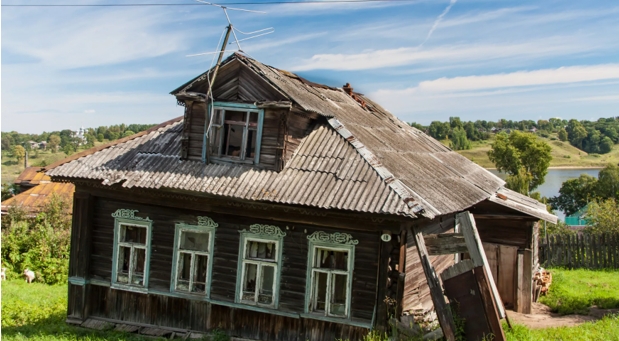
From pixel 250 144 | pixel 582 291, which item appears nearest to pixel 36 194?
pixel 250 144

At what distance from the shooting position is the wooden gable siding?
925 cm

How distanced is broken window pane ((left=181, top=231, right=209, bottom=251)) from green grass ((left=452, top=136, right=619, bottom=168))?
86990mm

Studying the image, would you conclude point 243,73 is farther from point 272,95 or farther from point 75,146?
point 75,146

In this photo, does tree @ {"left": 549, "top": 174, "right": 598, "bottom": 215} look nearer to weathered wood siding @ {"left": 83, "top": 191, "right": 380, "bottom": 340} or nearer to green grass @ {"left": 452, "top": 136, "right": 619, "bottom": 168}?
green grass @ {"left": 452, "top": 136, "right": 619, "bottom": 168}

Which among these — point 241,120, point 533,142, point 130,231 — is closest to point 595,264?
point 241,120

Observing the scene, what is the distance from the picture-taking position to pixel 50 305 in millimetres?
14117

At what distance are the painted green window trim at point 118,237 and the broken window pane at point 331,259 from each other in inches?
135

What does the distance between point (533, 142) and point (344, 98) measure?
43.4 m

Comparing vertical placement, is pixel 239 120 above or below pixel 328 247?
above

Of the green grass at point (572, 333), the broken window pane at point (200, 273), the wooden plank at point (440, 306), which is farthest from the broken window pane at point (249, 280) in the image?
the green grass at point (572, 333)

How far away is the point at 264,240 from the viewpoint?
9898 mm

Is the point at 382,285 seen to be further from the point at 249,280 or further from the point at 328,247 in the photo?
the point at 249,280

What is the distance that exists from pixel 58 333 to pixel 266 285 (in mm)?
4214

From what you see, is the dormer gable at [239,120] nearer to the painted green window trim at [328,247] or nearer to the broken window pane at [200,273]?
the painted green window trim at [328,247]
